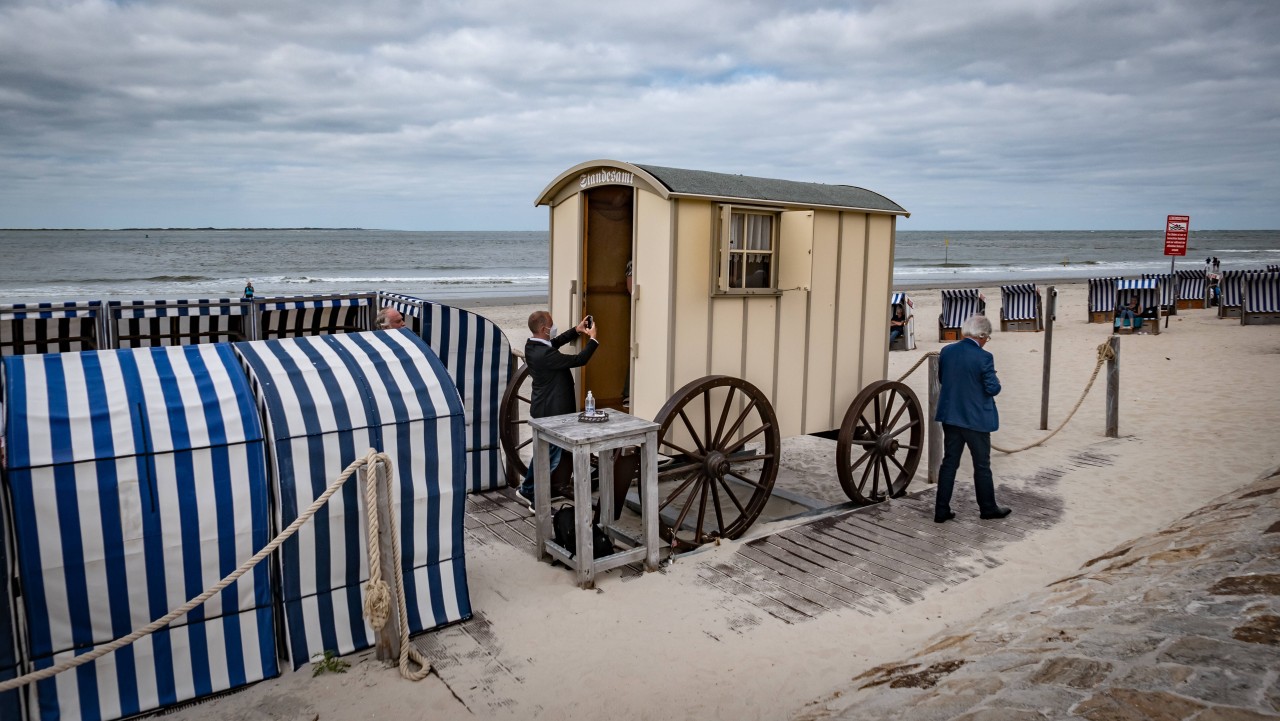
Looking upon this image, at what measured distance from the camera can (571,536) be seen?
5742mm

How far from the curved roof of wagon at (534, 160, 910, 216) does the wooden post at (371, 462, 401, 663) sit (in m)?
2.73

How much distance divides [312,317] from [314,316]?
0.32ft

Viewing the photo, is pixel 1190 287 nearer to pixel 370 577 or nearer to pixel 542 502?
pixel 542 502

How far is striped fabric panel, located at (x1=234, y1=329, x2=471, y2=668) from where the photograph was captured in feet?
14.3

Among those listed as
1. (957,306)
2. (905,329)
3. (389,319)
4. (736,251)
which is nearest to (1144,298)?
(957,306)

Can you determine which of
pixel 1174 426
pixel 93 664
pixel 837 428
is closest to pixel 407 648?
pixel 93 664

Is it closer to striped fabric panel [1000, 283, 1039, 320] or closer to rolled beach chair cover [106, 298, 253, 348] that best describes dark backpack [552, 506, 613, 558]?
rolled beach chair cover [106, 298, 253, 348]

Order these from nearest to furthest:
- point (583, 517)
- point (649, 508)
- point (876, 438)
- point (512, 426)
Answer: point (583, 517)
point (649, 508)
point (876, 438)
point (512, 426)

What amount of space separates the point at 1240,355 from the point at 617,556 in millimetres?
14823

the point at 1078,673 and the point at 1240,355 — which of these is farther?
the point at 1240,355

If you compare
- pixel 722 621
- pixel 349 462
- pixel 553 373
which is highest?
pixel 553 373

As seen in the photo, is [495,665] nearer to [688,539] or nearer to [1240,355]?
[688,539]

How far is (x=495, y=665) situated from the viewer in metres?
4.41

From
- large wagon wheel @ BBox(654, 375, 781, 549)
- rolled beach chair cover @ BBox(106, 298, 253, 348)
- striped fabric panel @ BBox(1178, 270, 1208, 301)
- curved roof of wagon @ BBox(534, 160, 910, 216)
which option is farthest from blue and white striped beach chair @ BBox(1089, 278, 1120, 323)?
rolled beach chair cover @ BBox(106, 298, 253, 348)
